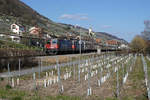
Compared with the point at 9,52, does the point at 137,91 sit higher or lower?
lower

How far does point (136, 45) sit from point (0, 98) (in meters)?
78.3

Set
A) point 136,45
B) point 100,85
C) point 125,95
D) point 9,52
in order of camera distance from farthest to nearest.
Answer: point 136,45
point 9,52
point 100,85
point 125,95

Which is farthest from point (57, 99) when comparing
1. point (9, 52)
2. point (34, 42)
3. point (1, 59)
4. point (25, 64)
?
point (34, 42)

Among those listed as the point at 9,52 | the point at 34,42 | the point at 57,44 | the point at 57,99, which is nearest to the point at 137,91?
the point at 57,99

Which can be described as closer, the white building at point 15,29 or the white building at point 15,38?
the white building at point 15,38

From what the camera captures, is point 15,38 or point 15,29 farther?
point 15,29

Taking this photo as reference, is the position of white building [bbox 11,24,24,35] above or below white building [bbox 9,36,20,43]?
above

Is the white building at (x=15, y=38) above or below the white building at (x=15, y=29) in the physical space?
below

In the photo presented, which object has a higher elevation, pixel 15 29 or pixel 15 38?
pixel 15 29

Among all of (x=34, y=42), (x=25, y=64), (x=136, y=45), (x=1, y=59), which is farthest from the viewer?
(x=136, y=45)

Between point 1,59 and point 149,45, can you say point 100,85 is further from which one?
point 149,45

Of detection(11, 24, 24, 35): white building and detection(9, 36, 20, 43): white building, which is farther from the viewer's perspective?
detection(11, 24, 24, 35): white building

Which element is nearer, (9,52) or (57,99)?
(57,99)

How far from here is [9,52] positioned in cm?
2644
